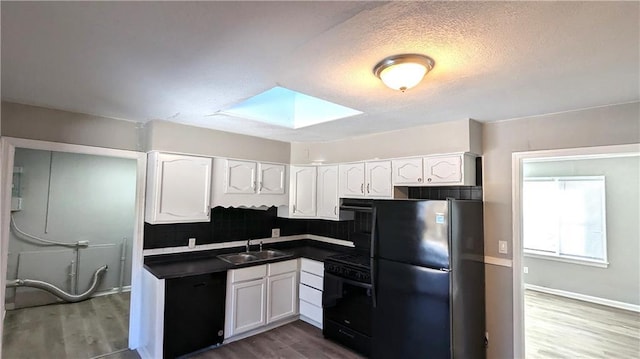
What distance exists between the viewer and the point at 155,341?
8.89ft

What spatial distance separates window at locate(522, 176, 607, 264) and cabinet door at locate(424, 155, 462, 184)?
306cm

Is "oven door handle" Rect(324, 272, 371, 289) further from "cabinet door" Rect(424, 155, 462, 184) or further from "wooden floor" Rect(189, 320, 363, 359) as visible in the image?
"cabinet door" Rect(424, 155, 462, 184)

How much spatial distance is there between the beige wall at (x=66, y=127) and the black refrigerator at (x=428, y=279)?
2.67 m

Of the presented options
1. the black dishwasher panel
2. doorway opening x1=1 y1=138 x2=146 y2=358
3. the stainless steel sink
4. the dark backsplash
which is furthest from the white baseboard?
doorway opening x1=1 y1=138 x2=146 y2=358

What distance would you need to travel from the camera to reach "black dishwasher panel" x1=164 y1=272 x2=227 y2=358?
9.08 ft

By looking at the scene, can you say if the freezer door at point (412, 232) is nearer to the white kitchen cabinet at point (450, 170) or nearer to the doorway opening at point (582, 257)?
the white kitchen cabinet at point (450, 170)

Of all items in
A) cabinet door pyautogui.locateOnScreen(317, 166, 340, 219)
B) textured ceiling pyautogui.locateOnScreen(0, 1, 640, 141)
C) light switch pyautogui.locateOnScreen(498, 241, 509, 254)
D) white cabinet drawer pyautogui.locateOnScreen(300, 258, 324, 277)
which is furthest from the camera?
cabinet door pyautogui.locateOnScreen(317, 166, 340, 219)

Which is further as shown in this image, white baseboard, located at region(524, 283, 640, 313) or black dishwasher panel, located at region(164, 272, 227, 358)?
white baseboard, located at region(524, 283, 640, 313)

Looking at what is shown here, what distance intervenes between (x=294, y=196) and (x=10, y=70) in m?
2.87

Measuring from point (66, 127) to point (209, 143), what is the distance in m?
1.25

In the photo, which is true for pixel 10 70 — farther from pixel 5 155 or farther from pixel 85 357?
pixel 85 357

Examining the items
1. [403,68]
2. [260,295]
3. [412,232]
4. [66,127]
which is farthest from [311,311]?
[66,127]

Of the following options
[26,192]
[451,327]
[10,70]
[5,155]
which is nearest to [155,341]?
[5,155]

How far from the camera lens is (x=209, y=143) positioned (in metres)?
3.34
